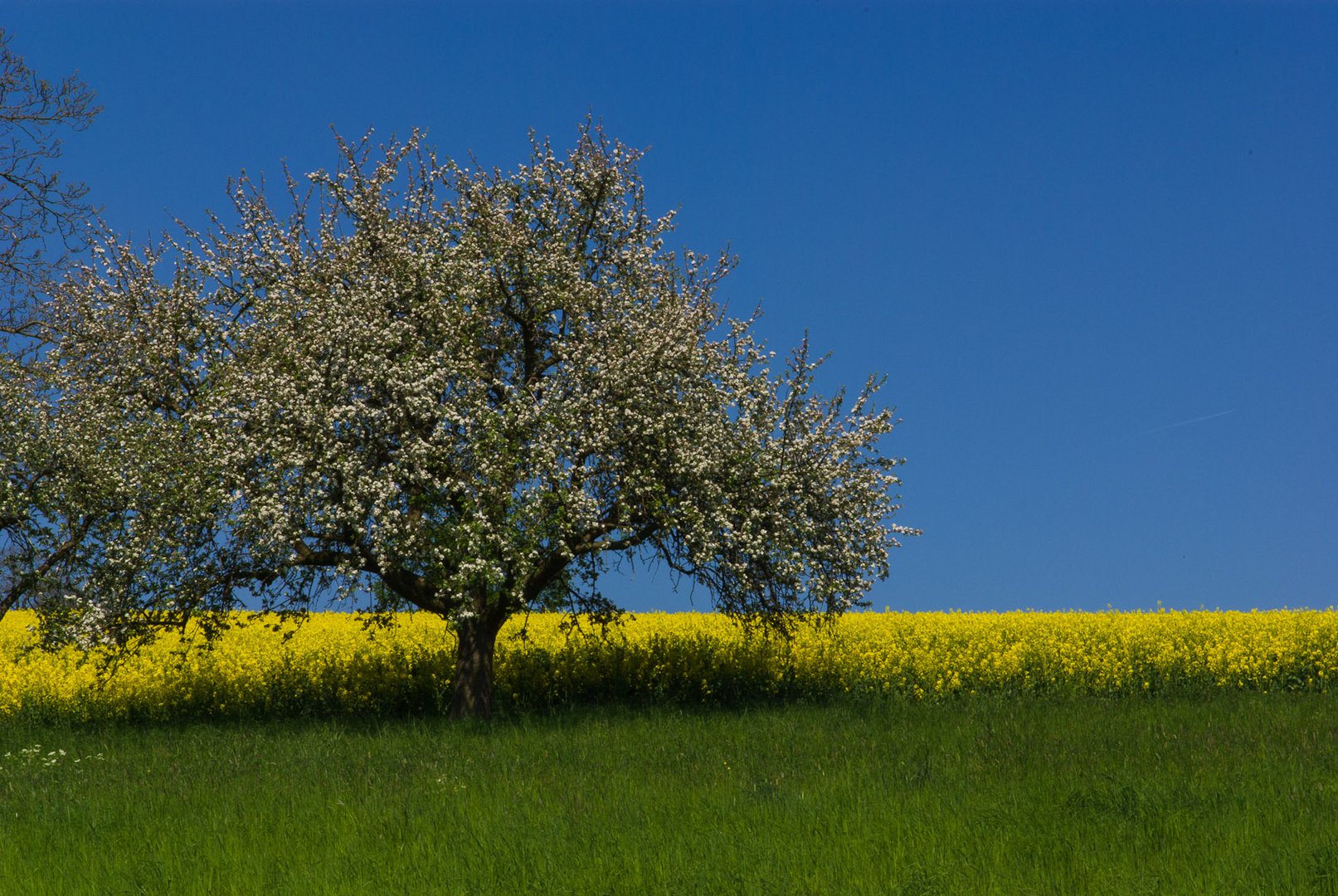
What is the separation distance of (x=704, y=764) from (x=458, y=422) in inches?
281

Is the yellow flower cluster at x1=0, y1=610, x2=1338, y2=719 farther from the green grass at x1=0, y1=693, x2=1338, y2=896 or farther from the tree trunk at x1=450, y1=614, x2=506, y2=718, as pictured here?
the green grass at x1=0, y1=693, x2=1338, y2=896

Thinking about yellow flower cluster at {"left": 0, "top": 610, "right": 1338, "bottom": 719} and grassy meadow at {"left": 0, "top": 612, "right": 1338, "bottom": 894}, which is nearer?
grassy meadow at {"left": 0, "top": 612, "right": 1338, "bottom": 894}

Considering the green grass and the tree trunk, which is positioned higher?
the tree trunk

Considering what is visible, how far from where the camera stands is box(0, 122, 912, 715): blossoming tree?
1886 cm

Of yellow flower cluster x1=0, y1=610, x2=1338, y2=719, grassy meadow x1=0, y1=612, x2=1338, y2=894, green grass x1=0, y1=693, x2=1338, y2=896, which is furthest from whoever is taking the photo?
yellow flower cluster x1=0, y1=610, x2=1338, y2=719

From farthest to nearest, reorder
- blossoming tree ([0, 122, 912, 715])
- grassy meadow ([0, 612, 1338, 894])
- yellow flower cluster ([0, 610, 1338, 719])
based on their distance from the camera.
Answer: yellow flower cluster ([0, 610, 1338, 719]) → blossoming tree ([0, 122, 912, 715]) → grassy meadow ([0, 612, 1338, 894])

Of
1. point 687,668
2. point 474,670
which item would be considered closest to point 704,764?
point 474,670

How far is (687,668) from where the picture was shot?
84.8 feet

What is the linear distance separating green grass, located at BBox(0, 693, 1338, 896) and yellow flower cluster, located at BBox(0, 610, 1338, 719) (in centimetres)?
488

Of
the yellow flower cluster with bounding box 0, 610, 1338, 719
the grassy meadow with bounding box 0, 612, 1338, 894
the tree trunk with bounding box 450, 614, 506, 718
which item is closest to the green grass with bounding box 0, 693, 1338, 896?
the grassy meadow with bounding box 0, 612, 1338, 894

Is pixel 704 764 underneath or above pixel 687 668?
underneath

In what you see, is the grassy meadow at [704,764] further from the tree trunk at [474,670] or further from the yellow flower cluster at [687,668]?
the tree trunk at [474,670]

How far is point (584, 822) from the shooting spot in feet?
39.7

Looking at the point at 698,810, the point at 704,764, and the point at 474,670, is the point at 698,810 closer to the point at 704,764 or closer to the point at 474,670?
the point at 704,764
